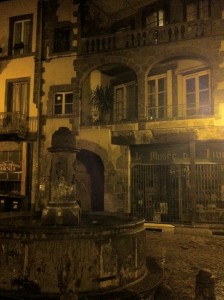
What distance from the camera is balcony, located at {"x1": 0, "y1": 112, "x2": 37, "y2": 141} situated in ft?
54.9

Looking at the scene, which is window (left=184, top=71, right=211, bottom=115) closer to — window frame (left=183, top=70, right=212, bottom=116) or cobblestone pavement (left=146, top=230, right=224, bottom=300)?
window frame (left=183, top=70, right=212, bottom=116)

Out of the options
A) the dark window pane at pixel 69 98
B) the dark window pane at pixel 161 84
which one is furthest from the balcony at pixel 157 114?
the dark window pane at pixel 69 98

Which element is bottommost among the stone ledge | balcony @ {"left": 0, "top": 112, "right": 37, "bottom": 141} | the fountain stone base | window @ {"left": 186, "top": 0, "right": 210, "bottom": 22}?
the stone ledge

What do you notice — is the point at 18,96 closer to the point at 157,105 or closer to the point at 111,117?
the point at 111,117

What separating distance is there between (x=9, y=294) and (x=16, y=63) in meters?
14.6

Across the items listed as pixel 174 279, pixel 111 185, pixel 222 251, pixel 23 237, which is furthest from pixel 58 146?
pixel 111 185

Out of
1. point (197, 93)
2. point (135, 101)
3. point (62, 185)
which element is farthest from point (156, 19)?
point (62, 185)

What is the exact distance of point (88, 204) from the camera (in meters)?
17.2

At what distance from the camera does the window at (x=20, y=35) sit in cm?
1822

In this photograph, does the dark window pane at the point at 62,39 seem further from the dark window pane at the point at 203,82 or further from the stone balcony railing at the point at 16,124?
the dark window pane at the point at 203,82

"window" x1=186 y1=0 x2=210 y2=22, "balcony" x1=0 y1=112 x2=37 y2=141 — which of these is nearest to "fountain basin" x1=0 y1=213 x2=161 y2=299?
"balcony" x1=0 y1=112 x2=37 y2=141

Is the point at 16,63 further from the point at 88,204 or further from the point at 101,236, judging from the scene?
the point at 101,236

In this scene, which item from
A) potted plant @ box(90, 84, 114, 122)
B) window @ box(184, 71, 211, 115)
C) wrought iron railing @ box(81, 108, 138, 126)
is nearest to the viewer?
window @ box(184, 71, 211, 115)

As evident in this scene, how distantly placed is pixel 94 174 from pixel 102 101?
12.0 ft
